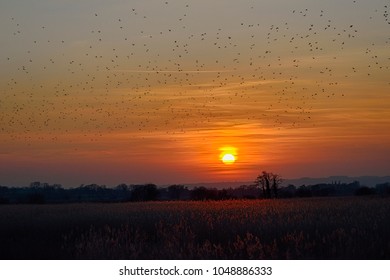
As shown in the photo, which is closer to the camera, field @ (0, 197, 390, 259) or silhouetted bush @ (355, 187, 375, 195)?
field @ (0, 197, 390, 259)

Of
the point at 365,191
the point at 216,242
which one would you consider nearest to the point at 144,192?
the point at 365,191

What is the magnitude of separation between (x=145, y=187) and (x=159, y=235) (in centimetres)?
7079

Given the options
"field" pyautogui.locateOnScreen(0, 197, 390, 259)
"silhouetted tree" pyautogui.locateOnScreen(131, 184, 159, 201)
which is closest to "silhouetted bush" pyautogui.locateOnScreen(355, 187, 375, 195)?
"silhouetted tree" pyautogui.locateOnScreen(131, 184, 159, 201)

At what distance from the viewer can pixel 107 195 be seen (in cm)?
9475

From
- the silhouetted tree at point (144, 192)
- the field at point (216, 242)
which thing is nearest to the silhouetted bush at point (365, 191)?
the silhouetted tree at point (144, 192)

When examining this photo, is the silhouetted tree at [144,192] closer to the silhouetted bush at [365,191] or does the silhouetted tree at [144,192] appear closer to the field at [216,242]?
the silhouetted bush at [365,191]

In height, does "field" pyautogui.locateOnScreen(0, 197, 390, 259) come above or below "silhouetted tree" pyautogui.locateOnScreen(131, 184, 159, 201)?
below

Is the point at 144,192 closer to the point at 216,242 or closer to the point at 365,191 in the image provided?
the point at 365,191

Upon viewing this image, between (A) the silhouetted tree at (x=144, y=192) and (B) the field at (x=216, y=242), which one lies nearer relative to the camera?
(B) the field at (x=216, y=242)

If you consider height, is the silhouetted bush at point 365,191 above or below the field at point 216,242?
above

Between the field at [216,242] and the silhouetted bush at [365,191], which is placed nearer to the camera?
the field at [216,242]

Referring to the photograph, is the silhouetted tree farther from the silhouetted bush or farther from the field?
the field
